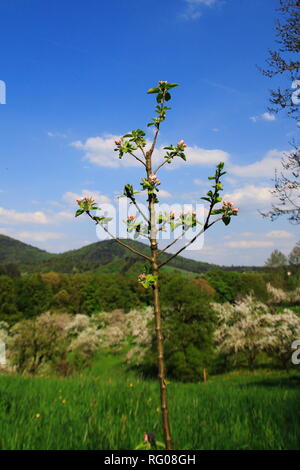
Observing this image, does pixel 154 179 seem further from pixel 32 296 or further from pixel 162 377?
pixel 32 296

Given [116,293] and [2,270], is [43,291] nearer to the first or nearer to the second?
[116,293]

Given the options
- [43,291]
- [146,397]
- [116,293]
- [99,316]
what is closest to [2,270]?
[43,291]

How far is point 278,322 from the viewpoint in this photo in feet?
106

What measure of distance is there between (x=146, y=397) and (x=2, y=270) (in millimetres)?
132307

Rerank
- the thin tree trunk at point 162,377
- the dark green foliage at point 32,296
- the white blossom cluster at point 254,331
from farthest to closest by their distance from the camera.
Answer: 1. the dark green foliage at point 32,296
2. the white blossom cluster at point 254,331
3. the thin tree trunk at point 162,377

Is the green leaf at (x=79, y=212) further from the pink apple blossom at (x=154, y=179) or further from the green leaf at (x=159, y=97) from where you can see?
the green leaf at (x=159, y=97)

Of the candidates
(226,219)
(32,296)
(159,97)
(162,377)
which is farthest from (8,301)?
(226,219)

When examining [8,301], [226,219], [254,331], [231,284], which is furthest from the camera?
[231,284]

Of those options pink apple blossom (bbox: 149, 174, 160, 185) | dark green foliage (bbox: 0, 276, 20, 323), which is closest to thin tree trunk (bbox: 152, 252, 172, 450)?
pink apple blossom (bbox: 149, 174, 160, 185)

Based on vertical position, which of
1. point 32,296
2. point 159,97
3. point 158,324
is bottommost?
point 32,296

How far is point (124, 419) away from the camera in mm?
3209

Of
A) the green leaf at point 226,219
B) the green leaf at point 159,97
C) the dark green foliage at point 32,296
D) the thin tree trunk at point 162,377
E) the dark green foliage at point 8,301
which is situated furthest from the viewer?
the dark green foliage at point 32,296

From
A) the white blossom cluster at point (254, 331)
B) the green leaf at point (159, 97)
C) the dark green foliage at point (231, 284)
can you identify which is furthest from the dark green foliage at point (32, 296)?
the green leaf at point (159, 97)

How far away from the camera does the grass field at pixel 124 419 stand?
2.85 meters
